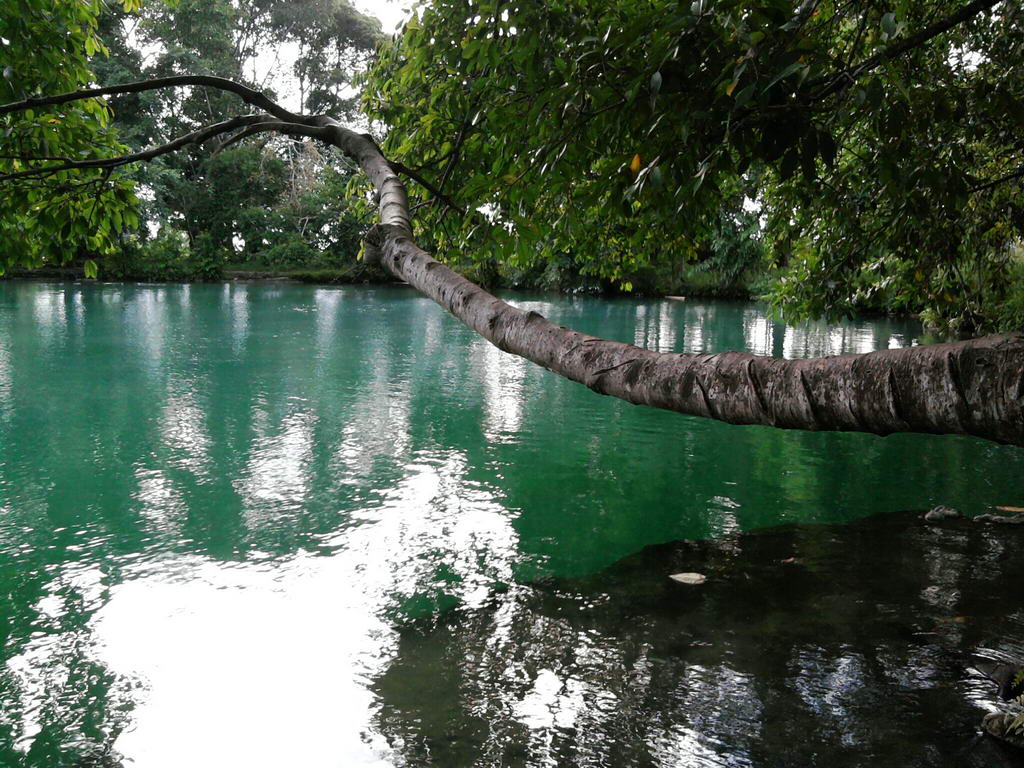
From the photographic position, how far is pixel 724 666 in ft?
12.4

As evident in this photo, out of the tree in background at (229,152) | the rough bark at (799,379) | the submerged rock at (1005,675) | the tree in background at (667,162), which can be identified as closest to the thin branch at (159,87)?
the tree in background at (667,162)

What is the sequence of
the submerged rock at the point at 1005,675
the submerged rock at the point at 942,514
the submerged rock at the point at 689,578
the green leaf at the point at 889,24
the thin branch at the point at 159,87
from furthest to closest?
the submerged rock at the point at 942,514, the submerged rock at the point at 689,578, the submerged rock at the point at 1005,675, the thin branch at the point at 159,87, the green leaf at the point at 889,24

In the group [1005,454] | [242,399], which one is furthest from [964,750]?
[242,399]

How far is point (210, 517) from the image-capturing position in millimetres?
6262

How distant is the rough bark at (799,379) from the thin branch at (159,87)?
49.4 inches

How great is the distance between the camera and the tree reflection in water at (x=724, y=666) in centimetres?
319

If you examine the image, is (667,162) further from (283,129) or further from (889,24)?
(283,129)

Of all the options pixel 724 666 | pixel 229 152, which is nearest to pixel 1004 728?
pixel 724 666

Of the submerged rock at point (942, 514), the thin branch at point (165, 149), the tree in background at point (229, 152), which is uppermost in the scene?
the tree in background at point (229, 152)

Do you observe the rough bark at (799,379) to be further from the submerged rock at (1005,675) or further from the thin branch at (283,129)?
the submerged rock at (1005,675)

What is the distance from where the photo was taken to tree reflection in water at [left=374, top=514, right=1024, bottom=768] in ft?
10.5

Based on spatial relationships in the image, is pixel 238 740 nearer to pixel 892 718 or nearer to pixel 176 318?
pixel 892 718

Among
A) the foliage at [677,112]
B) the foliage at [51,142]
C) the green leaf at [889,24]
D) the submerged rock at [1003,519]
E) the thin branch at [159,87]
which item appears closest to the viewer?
the green leaf at [889,24]

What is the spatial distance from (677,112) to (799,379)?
3.63 ft
